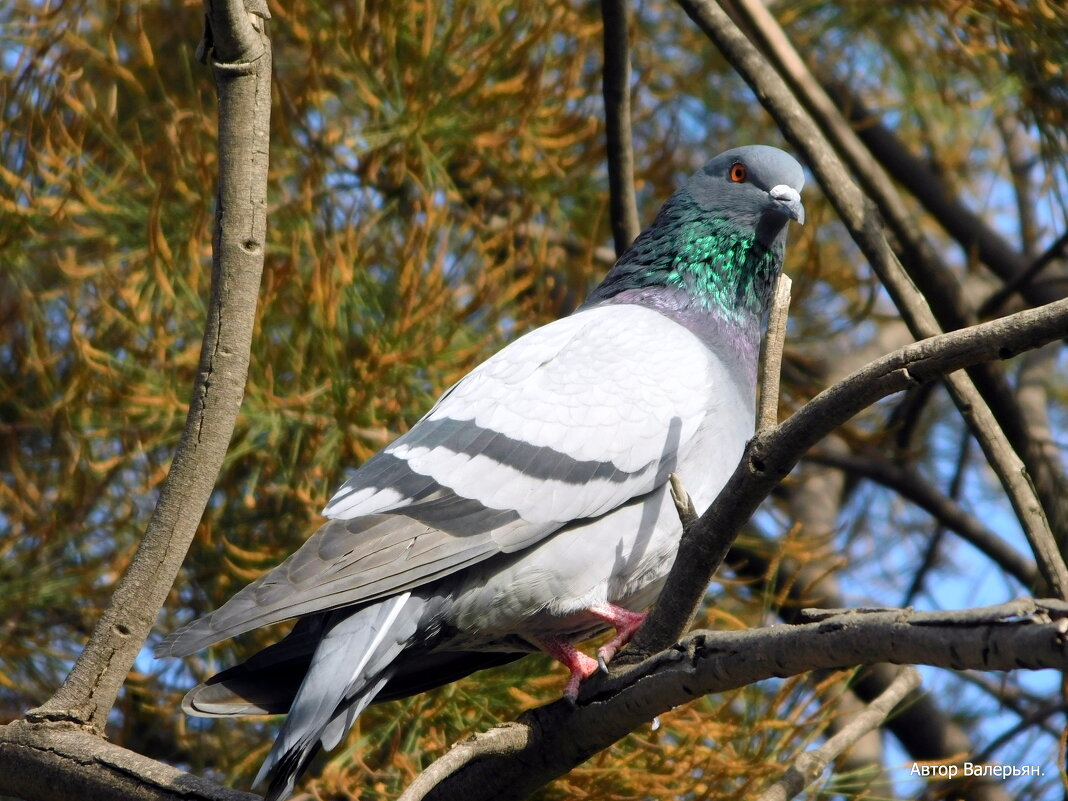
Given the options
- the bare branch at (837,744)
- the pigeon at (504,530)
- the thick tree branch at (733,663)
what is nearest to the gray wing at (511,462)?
the pigeon at (504,530)

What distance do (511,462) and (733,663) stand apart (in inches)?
40.4

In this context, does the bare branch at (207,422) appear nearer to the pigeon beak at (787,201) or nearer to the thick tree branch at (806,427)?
the thick tree branch at (806,427)

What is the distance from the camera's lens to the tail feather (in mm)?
2516

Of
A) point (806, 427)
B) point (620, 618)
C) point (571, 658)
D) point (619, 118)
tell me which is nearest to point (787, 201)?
point (619, 118)

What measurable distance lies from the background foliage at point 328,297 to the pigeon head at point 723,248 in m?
0.76

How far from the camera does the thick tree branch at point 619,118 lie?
12.3 ft

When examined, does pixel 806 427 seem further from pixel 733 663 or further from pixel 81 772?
pixel 81 772

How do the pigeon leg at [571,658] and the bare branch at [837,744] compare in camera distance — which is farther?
the bare branch at [837,744]

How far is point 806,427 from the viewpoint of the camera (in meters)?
2.03

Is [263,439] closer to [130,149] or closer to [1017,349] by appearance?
[130,149]

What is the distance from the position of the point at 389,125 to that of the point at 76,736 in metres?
2.71

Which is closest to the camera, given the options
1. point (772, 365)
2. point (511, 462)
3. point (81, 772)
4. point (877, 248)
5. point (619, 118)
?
point (772, 365)

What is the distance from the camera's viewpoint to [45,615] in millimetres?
4496

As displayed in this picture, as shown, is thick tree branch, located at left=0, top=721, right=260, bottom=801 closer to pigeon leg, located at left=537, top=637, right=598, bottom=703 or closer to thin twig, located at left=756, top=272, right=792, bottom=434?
pigeon leg, located at left=537, top=637, right=598, bottom=703
